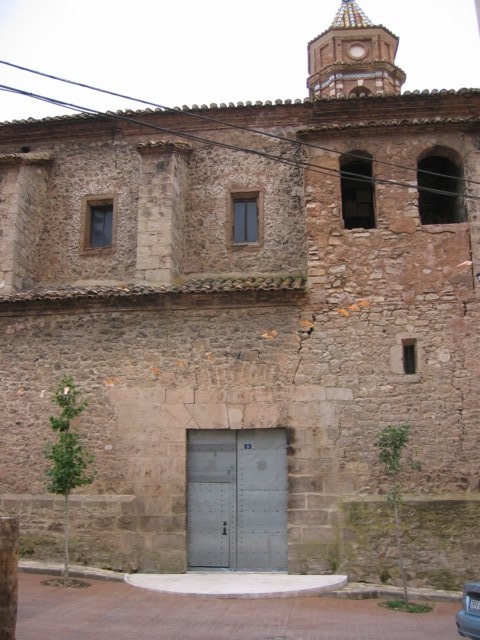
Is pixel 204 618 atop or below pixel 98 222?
below

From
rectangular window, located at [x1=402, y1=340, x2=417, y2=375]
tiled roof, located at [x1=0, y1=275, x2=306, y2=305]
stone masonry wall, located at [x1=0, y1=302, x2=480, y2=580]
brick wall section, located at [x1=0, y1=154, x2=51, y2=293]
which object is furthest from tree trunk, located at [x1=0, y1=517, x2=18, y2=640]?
brick wall section, located at [x1=0, y1=154, x2=51, y2=293]

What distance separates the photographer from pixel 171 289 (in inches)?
460

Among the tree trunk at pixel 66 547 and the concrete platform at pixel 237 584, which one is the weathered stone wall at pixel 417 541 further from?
the tree trunk at pixel 66 547

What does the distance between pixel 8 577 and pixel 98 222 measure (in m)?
9.08

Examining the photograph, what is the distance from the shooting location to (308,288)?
1159cm

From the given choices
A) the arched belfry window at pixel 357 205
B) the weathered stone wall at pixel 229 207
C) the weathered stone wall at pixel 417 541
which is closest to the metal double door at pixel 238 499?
the weathered stone wall at pixel 417 541

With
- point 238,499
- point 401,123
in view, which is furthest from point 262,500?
point 401,123

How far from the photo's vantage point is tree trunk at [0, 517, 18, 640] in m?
6.61

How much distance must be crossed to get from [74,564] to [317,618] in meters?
4.76

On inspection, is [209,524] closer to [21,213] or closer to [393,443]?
[393,443]

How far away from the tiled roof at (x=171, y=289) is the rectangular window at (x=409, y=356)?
211cm

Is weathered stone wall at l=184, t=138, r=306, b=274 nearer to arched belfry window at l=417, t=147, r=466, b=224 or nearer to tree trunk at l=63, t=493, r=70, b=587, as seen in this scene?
arched belfry window at l=417, t=147, r=466, b=224

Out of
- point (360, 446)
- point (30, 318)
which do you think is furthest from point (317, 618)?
point (30, 318)

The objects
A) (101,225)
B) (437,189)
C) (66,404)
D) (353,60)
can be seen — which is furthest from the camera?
(353,60)
